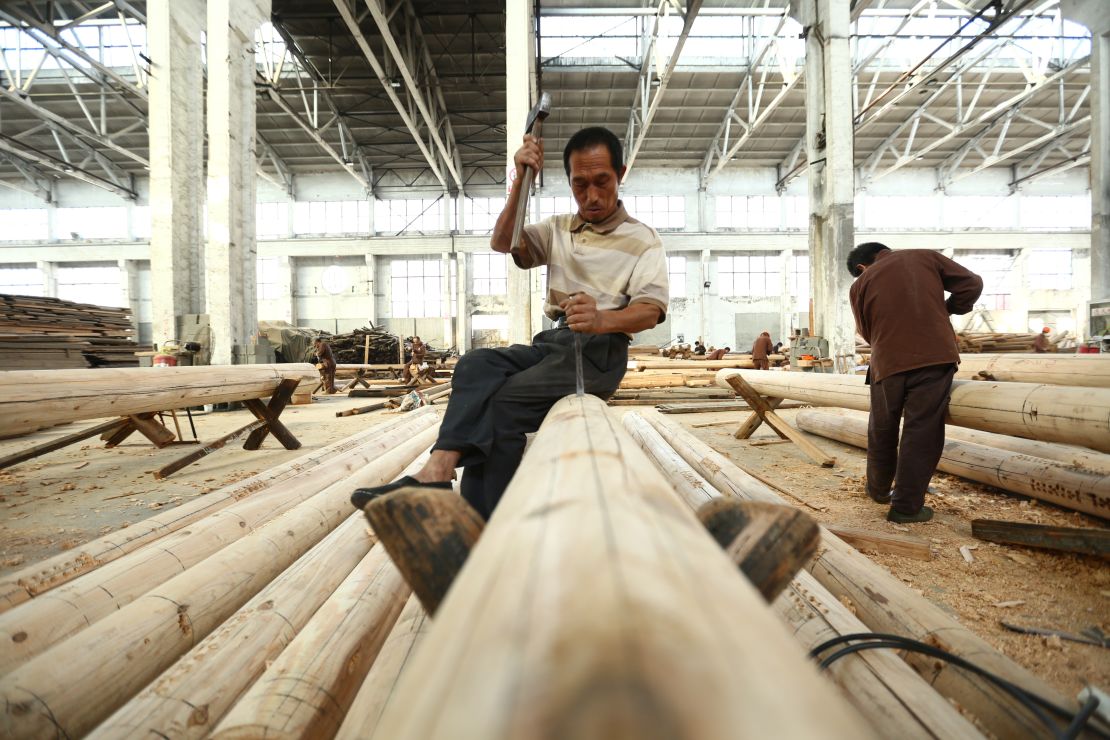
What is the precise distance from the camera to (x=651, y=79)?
12.6 meters

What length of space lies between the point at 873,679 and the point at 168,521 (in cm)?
252

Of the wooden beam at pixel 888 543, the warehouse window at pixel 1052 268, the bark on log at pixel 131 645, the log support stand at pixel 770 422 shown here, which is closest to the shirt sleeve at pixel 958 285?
the wooden beam at pixel 888 543

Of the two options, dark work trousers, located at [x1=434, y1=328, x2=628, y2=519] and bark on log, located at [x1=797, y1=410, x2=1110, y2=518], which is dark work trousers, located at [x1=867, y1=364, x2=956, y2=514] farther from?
dark work trousers, located at [x1=434, y1=328, x2=628, y2=519]

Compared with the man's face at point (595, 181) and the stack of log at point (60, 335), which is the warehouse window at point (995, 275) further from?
the stack of log at point (60, 335)

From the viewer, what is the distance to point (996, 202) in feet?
65.9

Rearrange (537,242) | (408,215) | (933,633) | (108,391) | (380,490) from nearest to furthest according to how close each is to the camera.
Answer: (933,633), (380,490), (537,242), (108,391), (408,215)

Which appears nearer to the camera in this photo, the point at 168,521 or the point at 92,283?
the point at 168,521

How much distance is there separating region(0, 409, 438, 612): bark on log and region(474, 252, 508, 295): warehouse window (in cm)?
1630

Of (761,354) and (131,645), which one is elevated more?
(761,354)

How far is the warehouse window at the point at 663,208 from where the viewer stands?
19797 millimetres

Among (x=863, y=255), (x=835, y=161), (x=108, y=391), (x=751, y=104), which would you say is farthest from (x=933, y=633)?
(x=751, y=104)

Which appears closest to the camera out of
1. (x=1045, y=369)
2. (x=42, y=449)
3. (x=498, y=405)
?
(x=498, y=405)

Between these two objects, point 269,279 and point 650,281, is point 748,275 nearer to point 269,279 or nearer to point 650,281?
point 269,279

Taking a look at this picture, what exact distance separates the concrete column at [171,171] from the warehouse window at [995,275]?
951 inches
